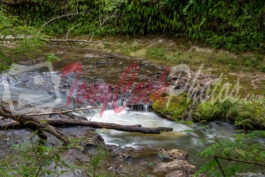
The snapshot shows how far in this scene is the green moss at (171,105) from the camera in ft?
23.6

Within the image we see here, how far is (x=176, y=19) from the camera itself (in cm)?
1205

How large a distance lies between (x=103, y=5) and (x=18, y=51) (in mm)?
11114

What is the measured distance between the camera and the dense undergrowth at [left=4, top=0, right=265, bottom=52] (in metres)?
10.6

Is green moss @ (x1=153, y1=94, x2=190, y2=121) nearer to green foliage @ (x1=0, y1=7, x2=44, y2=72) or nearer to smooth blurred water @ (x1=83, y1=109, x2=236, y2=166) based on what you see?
smooth blurred water @ (x1=83, y1=109, x2=236, y2=166)

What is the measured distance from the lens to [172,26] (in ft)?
39.9

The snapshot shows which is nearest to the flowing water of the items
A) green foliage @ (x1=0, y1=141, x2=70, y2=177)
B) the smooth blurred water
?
the smooth blurred water

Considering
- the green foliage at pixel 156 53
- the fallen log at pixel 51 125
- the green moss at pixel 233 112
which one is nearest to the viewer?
the fallen log at pixel 51 125

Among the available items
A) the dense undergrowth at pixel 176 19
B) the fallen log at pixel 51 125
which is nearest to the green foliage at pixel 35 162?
the fallen log at pixel 51 125

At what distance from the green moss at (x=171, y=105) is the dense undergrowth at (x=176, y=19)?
12.1 ft

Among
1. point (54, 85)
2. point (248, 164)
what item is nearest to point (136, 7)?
point (54, 85)

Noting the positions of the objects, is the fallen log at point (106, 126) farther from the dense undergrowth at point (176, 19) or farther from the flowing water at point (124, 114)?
the dense undergrowth at point (176, 19)

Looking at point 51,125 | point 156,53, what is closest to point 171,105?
point 51,125

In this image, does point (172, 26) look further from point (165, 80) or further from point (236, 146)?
point (236, 146)

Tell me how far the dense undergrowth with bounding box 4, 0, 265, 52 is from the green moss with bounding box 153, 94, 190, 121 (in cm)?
369
